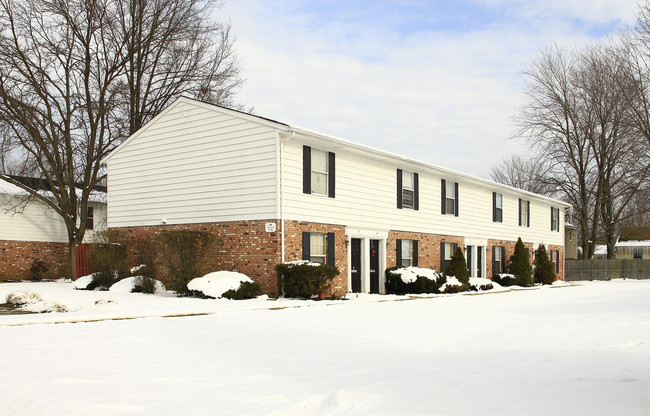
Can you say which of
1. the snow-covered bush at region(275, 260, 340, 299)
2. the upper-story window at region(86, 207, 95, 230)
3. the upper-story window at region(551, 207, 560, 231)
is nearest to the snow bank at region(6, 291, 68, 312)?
the snow-covered bush at region(275, 260, 340, 299)

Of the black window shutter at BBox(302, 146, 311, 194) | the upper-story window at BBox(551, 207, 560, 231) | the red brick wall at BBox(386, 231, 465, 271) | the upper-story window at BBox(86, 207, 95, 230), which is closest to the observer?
the black window shutter at BBox(302, 146, 311, 194)

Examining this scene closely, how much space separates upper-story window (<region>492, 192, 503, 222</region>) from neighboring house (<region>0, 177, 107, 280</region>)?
65.8 ft

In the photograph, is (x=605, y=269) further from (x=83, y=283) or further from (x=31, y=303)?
(x=31, y=303)

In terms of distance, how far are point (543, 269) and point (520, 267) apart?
323cm

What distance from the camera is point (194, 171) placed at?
20.2 meters

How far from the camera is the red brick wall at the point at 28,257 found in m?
27.7

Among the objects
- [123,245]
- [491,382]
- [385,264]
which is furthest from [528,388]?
[123,245]

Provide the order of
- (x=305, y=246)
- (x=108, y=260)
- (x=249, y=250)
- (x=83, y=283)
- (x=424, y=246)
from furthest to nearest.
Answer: (x=424, y=246), (x=83, y=283), (x=108, y=260), (x=305, y=246), (x=249, y=250)

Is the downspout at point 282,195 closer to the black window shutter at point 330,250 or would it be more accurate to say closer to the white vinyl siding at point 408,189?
the black window shutter at point 330,250

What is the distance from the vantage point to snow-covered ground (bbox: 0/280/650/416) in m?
5.74

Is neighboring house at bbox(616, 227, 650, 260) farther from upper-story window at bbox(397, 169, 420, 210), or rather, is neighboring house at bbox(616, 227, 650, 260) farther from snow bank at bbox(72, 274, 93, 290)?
snow bank at bbox(72, 274, 93, 290)

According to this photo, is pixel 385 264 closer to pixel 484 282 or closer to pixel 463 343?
pixel 484 282

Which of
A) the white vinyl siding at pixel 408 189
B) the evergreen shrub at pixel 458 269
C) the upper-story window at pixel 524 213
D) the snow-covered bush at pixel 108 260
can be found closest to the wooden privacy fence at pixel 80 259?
the snow-covered bush at pixel 108 260

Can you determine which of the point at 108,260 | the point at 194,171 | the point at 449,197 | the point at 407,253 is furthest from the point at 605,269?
the point at 108,260
